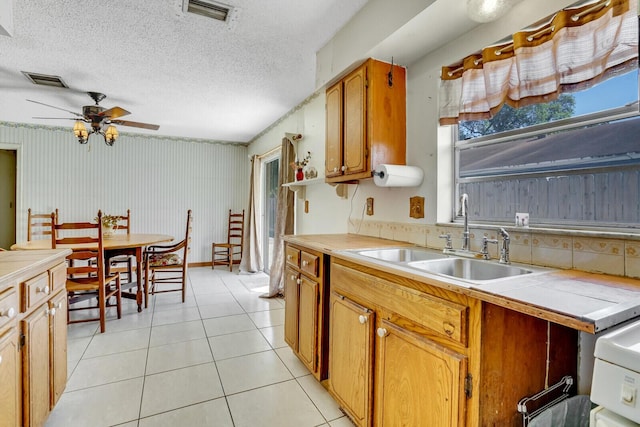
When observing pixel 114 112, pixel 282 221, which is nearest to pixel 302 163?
pixel 282 221

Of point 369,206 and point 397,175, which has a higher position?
point 397,175

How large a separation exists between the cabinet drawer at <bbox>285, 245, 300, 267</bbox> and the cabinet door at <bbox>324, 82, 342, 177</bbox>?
67cm

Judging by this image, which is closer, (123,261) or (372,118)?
(372,118)

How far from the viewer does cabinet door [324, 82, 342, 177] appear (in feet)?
7.78

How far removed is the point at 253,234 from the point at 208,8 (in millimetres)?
3622

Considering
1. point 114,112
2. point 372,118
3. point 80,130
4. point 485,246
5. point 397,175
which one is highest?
point 114,112

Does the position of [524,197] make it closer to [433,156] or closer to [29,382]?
[433,156]

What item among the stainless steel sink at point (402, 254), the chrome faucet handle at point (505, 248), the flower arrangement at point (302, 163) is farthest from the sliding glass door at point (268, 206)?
the chrome faucet handle at point (505, 248)

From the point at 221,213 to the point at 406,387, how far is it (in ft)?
17.3

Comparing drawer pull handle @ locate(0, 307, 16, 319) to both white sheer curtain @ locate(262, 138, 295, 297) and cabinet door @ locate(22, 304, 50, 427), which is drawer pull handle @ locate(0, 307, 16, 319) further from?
white sheer curtain @ locate(262, 138, 295, 297)

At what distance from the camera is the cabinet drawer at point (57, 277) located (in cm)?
155

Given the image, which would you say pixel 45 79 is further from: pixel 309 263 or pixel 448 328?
pixel 448 328

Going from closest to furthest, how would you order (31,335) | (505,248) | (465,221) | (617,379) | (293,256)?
(617,379), (31,335), (505,248), (465,221), (293,256)

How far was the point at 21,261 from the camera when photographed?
1.38 meters
